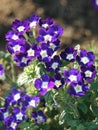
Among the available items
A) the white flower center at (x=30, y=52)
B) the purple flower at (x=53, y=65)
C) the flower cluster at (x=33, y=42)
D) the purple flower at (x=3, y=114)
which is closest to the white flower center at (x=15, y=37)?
the flower cluster at (x=33, y=42)

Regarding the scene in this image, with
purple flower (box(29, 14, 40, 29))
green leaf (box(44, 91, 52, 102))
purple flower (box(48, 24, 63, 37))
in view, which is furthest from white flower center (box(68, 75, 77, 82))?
purple flower (box(29, 14, 40, 29))

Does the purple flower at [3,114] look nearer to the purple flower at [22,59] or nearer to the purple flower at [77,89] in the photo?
the purple flower at [22,59]

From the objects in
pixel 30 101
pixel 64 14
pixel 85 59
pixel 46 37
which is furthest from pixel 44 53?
pixel 64 14

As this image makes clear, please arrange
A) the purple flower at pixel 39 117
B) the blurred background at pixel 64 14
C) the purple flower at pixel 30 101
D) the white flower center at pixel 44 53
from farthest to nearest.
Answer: the blurred background at pixel 64 14 < the purple flower at pixel 39 117 < the purple flower at pixel 30 101 < the white flower center at pixel 44 53

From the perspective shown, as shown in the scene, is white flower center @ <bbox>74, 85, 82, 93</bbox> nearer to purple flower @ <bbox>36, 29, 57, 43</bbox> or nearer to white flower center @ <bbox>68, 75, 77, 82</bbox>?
white flower center @ <bbox>68, 75, 77, 82</bbox>

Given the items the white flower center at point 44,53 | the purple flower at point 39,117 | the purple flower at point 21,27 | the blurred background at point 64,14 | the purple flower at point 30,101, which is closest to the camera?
the white flower center at point 44,53

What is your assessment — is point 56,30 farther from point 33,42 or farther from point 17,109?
point 17,109
